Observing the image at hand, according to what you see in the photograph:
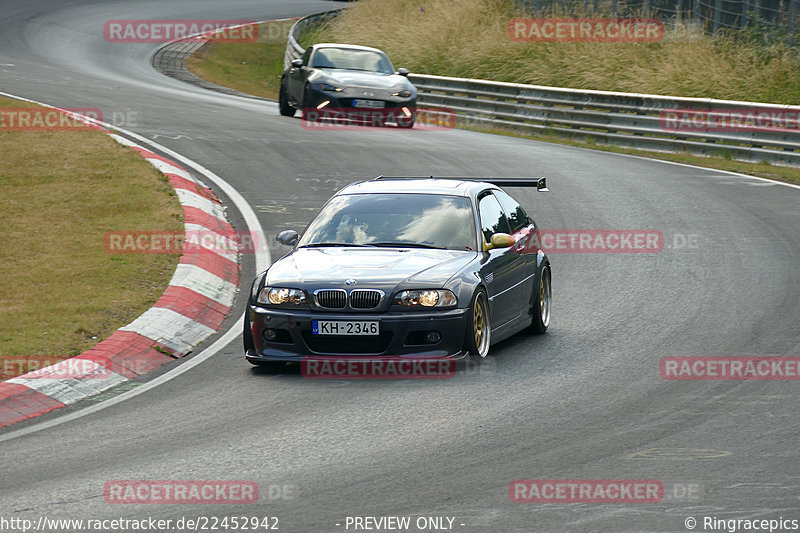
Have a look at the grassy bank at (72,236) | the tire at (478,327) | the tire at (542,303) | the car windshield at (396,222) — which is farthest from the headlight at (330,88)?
the tire at (478,327)

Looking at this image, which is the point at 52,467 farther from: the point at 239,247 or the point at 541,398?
the point at 239,247

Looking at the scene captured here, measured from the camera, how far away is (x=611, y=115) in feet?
81.9

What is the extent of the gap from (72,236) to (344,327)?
5.69m

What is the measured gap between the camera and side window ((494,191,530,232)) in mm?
11375

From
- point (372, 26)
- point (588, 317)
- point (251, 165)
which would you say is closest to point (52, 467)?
point (588, 317)

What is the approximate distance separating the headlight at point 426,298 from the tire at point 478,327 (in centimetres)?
18

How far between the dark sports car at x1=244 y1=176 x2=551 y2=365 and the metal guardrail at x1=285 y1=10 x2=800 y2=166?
11.8 metres

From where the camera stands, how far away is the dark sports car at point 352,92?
2444cm

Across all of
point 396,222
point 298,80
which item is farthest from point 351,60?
point 396,222

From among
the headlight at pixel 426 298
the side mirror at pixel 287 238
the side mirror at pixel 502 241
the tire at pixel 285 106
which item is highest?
the side mirror at pixel 502 241

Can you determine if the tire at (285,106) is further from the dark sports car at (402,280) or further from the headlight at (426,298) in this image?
the headlight at (426,298)

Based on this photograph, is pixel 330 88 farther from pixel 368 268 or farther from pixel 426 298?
pixel 426 298

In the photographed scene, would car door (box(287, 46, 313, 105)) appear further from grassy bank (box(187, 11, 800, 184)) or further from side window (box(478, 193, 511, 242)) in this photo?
side window (box(478, 193, 511, 242))

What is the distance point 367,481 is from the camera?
6.54 meters
